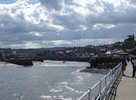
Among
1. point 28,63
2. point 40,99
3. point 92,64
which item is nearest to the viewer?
point 40,99

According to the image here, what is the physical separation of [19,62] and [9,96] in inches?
4281

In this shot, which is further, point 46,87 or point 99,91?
point 46,87

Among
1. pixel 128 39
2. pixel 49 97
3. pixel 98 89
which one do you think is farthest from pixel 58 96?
pixel 128 39

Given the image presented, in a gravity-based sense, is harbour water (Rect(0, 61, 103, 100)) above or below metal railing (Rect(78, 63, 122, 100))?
below

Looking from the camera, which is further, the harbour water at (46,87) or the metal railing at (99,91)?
the harbour water at (46,87)

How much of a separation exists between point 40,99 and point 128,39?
6319 inches

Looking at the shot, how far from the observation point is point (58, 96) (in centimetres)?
2692

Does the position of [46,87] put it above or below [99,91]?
below

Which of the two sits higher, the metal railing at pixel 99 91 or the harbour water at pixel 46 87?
the metal railing at pixel 99 91

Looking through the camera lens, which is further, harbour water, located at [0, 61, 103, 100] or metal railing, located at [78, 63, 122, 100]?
harbour water, located at [0, 61, 103, 100]

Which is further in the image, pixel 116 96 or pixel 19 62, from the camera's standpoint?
pixel 19 62

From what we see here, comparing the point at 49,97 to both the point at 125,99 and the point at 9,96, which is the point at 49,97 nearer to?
the point at 9,96

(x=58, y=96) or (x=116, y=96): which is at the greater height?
(x=116, y=96)

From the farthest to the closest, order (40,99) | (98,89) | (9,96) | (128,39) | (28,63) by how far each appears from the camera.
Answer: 1. (128,39)
2. (28,63)
3. (9,96)
4. (40,99)
5. (98,89)
